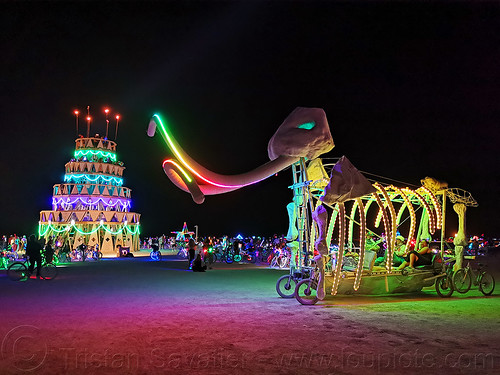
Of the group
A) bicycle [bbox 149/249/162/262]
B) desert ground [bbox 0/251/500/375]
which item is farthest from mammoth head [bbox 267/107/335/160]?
bicycle [bbox 149/249/162/262]

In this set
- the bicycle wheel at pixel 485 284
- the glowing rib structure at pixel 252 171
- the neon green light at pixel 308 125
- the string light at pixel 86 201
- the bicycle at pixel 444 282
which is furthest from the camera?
the string light at pixel 86 201

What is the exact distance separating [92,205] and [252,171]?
3390 centimetres

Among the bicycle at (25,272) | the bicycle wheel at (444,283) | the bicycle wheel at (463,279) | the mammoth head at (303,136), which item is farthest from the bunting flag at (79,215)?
the bicycle wheel at (463,279)

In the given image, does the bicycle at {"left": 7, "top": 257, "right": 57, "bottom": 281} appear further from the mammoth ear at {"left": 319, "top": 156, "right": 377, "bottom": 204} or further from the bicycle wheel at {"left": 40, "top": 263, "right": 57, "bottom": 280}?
the mammoth ear at {"left": 319, "top": 156, "right": 377, "bottom": 204}

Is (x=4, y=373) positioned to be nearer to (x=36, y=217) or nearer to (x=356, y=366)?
(x=356, y=366)

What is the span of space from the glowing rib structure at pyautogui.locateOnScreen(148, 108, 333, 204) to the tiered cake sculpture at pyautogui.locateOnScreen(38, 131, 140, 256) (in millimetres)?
31824

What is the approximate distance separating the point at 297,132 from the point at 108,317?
6.41m

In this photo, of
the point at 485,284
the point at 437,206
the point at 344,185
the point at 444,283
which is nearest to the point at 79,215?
the point at 437,206

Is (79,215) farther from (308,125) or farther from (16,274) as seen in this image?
(308,125)

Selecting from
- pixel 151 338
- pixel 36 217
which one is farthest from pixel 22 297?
pixel 36 217

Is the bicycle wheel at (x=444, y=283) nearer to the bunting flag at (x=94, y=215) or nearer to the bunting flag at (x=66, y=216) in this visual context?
the bunting flag at (x=94, y=215)

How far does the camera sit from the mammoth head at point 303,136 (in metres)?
10.8

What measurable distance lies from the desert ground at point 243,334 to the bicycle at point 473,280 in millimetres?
531

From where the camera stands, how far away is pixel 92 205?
133 ft
